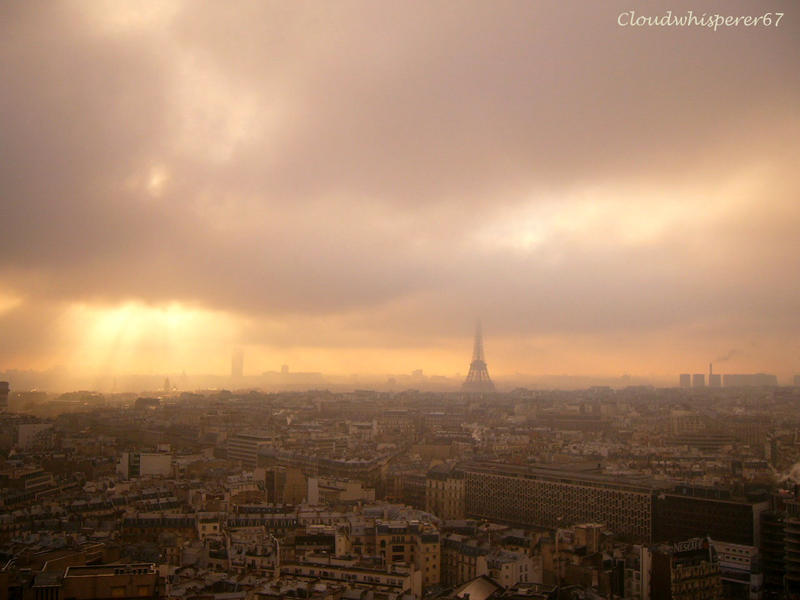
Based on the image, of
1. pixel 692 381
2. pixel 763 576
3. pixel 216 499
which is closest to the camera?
pixel 763 576

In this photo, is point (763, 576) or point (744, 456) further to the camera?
point (744, 456)

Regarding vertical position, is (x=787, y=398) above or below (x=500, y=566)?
above

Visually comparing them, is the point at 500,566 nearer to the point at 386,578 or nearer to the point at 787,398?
the point at 386,578

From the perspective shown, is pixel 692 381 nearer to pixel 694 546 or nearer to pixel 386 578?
pixel 694 546

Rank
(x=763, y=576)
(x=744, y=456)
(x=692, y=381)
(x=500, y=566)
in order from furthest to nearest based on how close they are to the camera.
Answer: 1. (x=692, y=381)
2. (x=744, y=456)
3. (x=763, y=576)
4. (x=500, y=566)

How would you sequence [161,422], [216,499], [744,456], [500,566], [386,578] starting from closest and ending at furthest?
[386,578]
[500,566]
[216,499]
[744,456]
[161,422]

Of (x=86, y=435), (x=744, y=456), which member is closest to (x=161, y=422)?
(x=86, y=435)

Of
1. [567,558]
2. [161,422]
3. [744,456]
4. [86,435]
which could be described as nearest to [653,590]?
[567,558]

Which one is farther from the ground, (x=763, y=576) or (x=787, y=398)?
(x=787, y=398)

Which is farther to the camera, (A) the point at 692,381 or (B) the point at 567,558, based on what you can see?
(A) the point at 692,381
